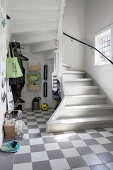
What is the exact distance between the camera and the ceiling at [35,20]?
3141 mm

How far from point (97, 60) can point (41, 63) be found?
5.80ft

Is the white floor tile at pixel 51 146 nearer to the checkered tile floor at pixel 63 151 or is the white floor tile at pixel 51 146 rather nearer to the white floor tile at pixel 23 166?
the checkered tile floor at pixel 63 151

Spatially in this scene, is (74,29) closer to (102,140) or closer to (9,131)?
(102,140)

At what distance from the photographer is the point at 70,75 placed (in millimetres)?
4754

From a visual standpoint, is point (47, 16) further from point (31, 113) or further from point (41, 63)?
point (31, 113)

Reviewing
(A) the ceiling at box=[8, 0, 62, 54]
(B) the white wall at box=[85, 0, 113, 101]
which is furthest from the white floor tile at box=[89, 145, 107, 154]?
(A) the ceiling at box=[8, 0, 62, 54]

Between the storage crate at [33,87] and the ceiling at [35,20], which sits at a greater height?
the ceiling at [35,20]

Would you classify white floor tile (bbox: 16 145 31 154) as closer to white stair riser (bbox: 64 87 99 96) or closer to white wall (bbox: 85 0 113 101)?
white stair riser (bbox: 64 87 99 96)

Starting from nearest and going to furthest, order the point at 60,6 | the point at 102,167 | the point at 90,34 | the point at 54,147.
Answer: the point at 102,167 → the point at 54,147 → the point at 60,6 → the point at 90,34

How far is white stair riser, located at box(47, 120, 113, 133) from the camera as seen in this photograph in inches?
122

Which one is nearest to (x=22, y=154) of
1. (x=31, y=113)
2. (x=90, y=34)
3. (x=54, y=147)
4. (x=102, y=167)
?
(x=54, y=147)

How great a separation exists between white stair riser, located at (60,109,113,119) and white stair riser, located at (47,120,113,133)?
1.01 feet

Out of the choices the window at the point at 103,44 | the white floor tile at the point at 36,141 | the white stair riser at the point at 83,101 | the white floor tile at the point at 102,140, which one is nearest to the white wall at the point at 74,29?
the window at the point at 103,44

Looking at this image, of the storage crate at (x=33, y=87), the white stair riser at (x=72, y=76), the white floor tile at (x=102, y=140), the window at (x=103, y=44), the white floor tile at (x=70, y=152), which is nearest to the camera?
the white floor tile at (x=70, y=152)
